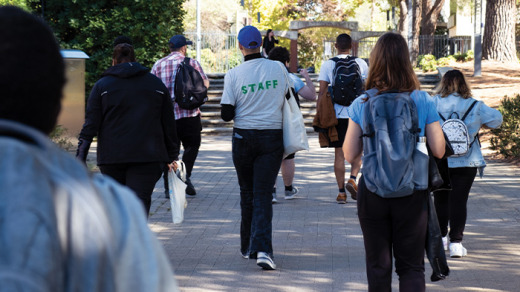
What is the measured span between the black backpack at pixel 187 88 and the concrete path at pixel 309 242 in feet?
4.16

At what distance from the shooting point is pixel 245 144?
641cm

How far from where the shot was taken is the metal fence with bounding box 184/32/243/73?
30547 millimetres

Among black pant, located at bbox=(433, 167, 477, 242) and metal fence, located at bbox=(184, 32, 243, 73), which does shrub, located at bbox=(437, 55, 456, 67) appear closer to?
metal fence, located at bbox=(184, 32, 243, 73)

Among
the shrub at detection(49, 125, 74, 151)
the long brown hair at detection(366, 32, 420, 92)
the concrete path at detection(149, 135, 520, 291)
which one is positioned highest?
the long brown hair at detection(366, 32, 420, 92)

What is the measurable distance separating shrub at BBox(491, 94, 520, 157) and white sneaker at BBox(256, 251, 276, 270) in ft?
28.3

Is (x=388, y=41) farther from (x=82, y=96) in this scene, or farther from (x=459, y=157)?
(x=82, y=96)

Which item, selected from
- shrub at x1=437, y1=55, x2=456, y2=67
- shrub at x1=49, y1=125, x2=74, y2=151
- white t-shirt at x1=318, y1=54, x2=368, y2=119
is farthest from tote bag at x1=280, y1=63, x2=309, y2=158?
shrub at x1=437, y1=55, x2=456, y2=67

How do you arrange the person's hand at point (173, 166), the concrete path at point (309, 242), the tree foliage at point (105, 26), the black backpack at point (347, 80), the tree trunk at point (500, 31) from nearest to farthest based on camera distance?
the concrete path at point (309, 242) → the person's hand at point (173, 166) → the black backpack at point (347, 80) → the tree foliage at point (105, 26) → the tree trunk at point (500, 31)

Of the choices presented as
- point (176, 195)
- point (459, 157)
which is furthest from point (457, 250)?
point (176, 195)

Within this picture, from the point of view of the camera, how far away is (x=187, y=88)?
31.1 feet

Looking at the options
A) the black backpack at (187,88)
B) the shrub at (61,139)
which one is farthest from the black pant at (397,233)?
the shrub at (61,139)

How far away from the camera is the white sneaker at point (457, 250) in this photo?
22.4ft

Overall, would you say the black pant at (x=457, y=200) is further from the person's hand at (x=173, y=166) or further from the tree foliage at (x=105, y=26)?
the tree foliage at (x=105, y=26)

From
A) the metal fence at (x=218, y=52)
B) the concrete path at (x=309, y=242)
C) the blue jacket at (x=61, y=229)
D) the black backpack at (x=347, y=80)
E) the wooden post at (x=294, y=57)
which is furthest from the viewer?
the wooden post at (x=294, y=57)
